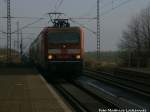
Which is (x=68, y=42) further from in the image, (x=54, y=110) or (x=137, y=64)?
(x=137, y=64)

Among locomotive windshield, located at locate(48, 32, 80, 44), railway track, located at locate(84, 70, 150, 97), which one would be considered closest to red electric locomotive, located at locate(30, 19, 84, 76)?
locomotive windshield, located at locate(48, 32, 80, 44)

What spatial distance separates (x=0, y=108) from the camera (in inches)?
619

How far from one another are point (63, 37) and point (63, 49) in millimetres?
815

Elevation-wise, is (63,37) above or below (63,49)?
above

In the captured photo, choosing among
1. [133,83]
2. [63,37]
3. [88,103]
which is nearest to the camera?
[88,103]

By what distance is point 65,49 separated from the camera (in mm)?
30609

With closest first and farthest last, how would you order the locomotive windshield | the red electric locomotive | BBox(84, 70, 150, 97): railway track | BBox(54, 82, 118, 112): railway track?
BBox(54, 82, 118, 112): railway track → BBox(84, 70, 150, 97): railway track → the red electric locomotive → the locomotive windshield

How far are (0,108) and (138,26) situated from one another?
62005 mm

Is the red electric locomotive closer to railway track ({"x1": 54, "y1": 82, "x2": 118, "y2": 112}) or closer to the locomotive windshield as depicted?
the locomotive windshield

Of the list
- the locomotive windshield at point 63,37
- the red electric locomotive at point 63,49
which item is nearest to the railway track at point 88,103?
the red electric locomotive at point 63,49

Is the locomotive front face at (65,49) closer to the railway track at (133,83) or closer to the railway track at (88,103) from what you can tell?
the railway track at (133,83)

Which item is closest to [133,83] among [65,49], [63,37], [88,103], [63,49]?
[65,49]

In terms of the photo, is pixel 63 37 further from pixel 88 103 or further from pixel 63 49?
pixel 88 103

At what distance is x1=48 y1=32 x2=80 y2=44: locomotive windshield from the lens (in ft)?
101
